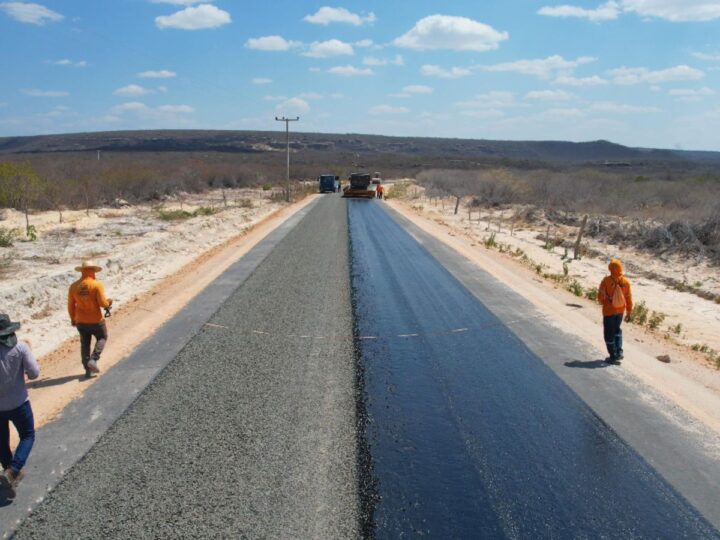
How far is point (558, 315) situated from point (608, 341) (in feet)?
11.0

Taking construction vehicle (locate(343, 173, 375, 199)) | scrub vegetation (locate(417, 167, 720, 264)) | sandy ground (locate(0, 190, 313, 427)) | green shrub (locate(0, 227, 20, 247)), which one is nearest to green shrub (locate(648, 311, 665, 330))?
scrub vegetation (locate(417, 167, 720, 264))

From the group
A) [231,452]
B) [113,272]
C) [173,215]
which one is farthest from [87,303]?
[173,215]

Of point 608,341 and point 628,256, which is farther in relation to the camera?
point 628,256

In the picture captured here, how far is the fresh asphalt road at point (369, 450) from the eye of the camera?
5406 millimetres

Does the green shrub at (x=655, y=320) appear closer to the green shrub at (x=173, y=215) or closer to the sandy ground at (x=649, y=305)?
the sandy ground at (x=649, y=305)

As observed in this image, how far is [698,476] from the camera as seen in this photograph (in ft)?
20.9

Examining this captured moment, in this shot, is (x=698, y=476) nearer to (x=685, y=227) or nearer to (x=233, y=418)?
(x=233, y=418)

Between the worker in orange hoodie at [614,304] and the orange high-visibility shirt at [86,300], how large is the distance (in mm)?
7589

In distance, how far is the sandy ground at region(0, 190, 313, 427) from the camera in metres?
9.78

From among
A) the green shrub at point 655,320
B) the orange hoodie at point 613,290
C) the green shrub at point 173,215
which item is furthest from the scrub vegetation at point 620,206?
the green shrub at point 173,215

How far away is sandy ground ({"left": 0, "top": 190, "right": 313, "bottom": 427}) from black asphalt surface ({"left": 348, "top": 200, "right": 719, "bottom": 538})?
431 cm

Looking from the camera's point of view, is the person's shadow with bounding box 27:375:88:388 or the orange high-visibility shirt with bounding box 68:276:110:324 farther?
the person's shadow with bounding box 27:375:88:388

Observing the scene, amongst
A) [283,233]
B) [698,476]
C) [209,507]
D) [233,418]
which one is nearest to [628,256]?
[283,233]

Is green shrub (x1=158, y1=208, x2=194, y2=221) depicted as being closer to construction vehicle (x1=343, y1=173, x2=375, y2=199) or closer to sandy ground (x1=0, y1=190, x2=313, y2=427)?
sandy ground (x1=0, y1=190, x2=313, y2=427)
